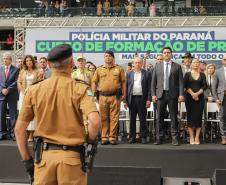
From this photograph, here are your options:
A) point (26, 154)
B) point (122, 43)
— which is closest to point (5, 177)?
point (26, 154)

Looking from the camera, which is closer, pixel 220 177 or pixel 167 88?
pixel 220 177

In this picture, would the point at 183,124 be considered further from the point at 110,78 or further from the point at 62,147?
the point at 62,147

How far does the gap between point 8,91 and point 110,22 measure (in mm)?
15395

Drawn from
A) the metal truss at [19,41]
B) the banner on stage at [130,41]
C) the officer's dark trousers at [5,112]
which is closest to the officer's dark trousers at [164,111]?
the officer's dark trousers at [5,112]

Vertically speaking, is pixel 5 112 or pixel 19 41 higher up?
pixel 19 41

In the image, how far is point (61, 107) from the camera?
132 inches

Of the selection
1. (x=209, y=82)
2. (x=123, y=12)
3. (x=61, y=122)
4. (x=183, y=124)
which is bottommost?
(x=183, y=124)

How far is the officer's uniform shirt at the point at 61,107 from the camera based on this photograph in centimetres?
335

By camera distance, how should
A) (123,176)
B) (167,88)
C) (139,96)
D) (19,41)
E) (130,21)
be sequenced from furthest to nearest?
(19,41), (130,21), (139,96), (167,88), (123,176)

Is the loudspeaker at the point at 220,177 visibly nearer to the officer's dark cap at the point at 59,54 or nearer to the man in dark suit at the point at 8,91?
the officer's dark cap at the point at 59,54

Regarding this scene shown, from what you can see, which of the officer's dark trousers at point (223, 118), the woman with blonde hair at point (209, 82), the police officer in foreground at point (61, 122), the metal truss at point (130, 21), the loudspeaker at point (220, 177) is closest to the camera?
the police officer in foreground at point (61, 122)

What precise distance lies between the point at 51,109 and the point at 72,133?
242mm

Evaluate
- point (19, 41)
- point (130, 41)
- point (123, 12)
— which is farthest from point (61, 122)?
point (123, 12)

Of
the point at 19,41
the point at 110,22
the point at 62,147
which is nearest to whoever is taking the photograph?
the point at 62,147
